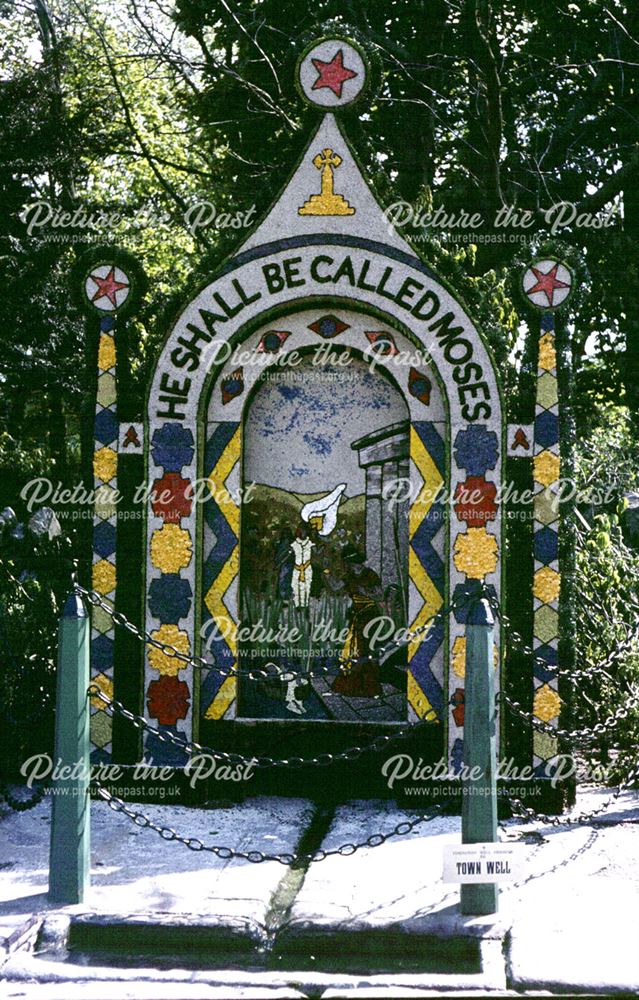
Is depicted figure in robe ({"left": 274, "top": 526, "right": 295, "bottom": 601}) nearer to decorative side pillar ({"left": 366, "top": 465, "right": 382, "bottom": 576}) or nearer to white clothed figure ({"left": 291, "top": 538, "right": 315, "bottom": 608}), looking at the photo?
white clothed figure ({"left": 291, "top": 538, "right": 315, "bottom": 608})

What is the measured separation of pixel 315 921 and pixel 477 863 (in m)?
0.78

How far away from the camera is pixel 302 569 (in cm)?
757

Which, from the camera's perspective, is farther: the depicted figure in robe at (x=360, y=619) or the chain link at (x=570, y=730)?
the depicted figure in robe at (x=360, y=619)

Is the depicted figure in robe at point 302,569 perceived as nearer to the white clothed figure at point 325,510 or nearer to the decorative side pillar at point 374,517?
the white clothed figure at point 325,510

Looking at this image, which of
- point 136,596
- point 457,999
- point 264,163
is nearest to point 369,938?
point 457,999

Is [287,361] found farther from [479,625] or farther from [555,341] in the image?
[479,625]

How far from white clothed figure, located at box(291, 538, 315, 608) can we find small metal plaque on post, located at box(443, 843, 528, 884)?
269 cm

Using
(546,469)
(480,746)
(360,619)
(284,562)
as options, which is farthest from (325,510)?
(480,746)

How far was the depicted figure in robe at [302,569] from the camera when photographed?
7.53 m

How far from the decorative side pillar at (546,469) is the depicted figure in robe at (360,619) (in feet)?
3.41

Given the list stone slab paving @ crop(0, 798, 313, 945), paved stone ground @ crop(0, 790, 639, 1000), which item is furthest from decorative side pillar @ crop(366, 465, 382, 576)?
paved stone ground @ crop(0, 790, 639, 1000)

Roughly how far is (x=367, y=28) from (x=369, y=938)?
10628 millimetres

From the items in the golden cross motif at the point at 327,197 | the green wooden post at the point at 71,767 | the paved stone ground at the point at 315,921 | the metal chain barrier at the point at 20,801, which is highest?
the golden cross motif at the point at 327,197

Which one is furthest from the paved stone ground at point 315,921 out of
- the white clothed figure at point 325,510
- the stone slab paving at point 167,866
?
the white clothed figure at point 325,510
